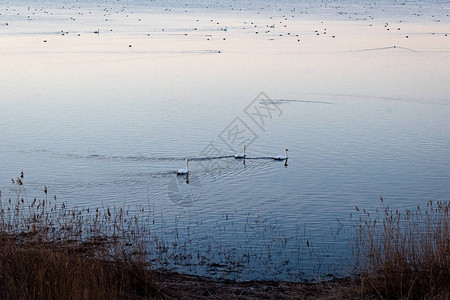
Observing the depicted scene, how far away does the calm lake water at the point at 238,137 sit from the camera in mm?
15984

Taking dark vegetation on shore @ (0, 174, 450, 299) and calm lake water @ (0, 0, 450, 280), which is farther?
calm lake water @ (0, 0, 450, 280)

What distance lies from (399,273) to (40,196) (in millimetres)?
10483

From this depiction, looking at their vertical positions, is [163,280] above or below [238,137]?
below

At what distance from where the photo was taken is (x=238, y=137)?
977 inches

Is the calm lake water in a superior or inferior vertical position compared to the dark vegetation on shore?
superior

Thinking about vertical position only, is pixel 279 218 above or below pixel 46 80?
below

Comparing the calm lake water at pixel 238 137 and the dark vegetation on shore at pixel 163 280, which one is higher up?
the calm lake water at pixel 238 137

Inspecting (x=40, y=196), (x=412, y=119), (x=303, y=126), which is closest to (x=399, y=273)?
(x=40, y=196)

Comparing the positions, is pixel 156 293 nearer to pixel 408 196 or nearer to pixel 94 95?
pixel 408 196

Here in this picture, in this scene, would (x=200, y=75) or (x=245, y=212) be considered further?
(x=200, y=75)

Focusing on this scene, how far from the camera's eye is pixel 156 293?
1027 cm

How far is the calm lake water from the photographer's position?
16.0 m

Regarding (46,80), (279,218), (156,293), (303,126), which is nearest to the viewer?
(156,293)

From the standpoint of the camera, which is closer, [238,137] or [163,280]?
[163,280]
